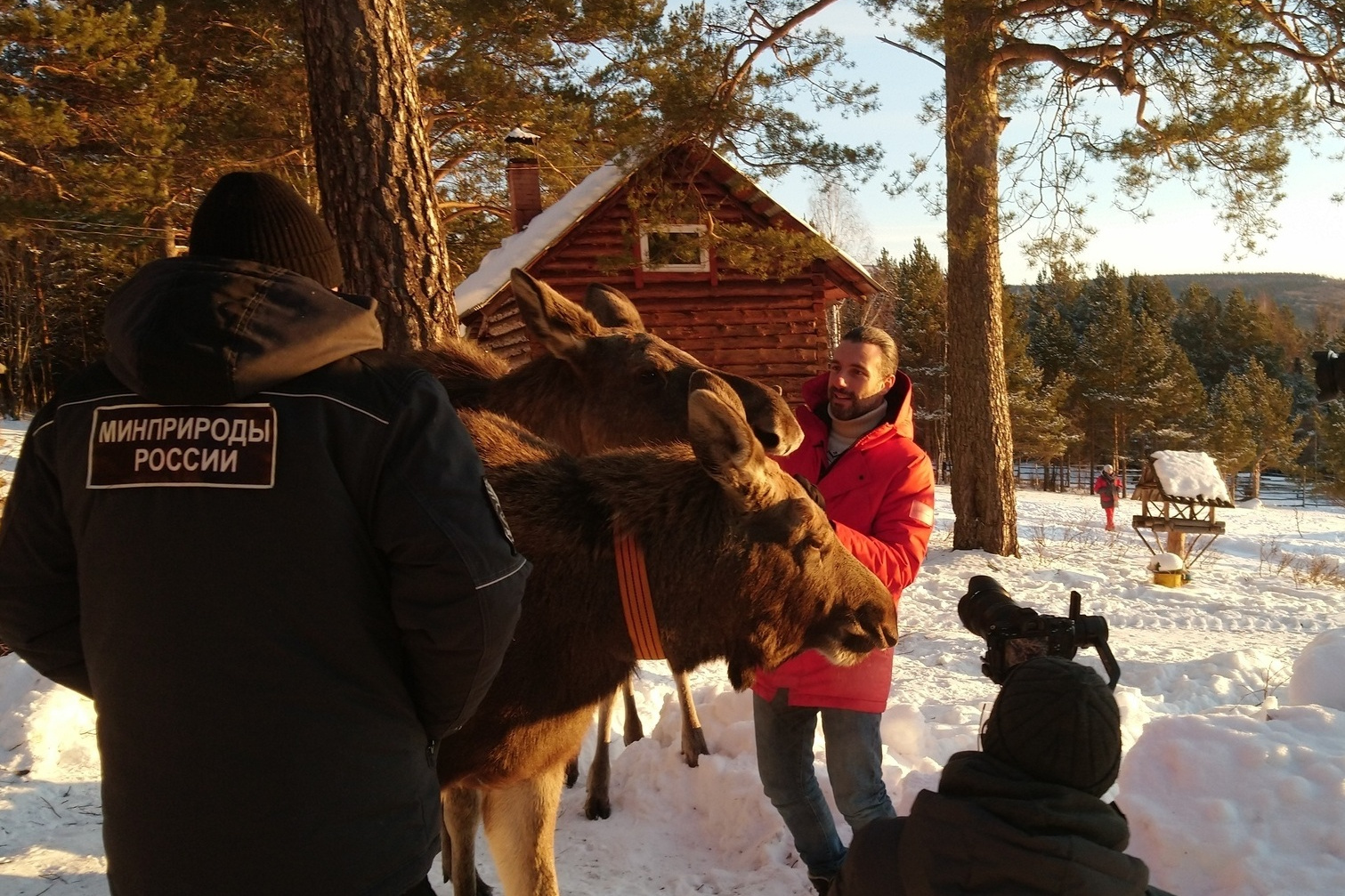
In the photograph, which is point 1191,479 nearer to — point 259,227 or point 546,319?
point 546,319

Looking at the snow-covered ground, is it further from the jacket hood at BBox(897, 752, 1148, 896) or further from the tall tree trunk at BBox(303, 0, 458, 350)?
the tall tree trunk at BBox(303, 0, 458, 350)

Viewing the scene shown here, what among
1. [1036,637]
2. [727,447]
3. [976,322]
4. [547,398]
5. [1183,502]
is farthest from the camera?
[1183,502]

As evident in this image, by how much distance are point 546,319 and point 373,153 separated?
68.8 inches

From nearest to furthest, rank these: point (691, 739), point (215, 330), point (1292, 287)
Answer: point (215, 330), point (691, 739), point (1292, 287)

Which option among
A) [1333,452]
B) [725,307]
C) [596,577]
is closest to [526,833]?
[596,577]

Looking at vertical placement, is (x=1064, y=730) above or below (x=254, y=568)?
below

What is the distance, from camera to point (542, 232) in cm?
1734

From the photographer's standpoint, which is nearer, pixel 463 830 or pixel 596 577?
pixel 596 577

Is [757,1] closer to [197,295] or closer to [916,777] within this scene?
[916,777]

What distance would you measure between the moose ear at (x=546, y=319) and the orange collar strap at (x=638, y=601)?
1792 mm

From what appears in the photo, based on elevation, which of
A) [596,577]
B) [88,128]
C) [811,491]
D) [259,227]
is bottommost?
[596,577]

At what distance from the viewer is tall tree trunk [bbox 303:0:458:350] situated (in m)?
5.08

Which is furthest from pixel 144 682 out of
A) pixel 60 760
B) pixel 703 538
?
pixel 60 760

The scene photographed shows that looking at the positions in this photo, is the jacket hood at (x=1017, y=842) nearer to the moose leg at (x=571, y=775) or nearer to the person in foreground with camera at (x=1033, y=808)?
the person in foreground with camera at (x=1033, y=808)
